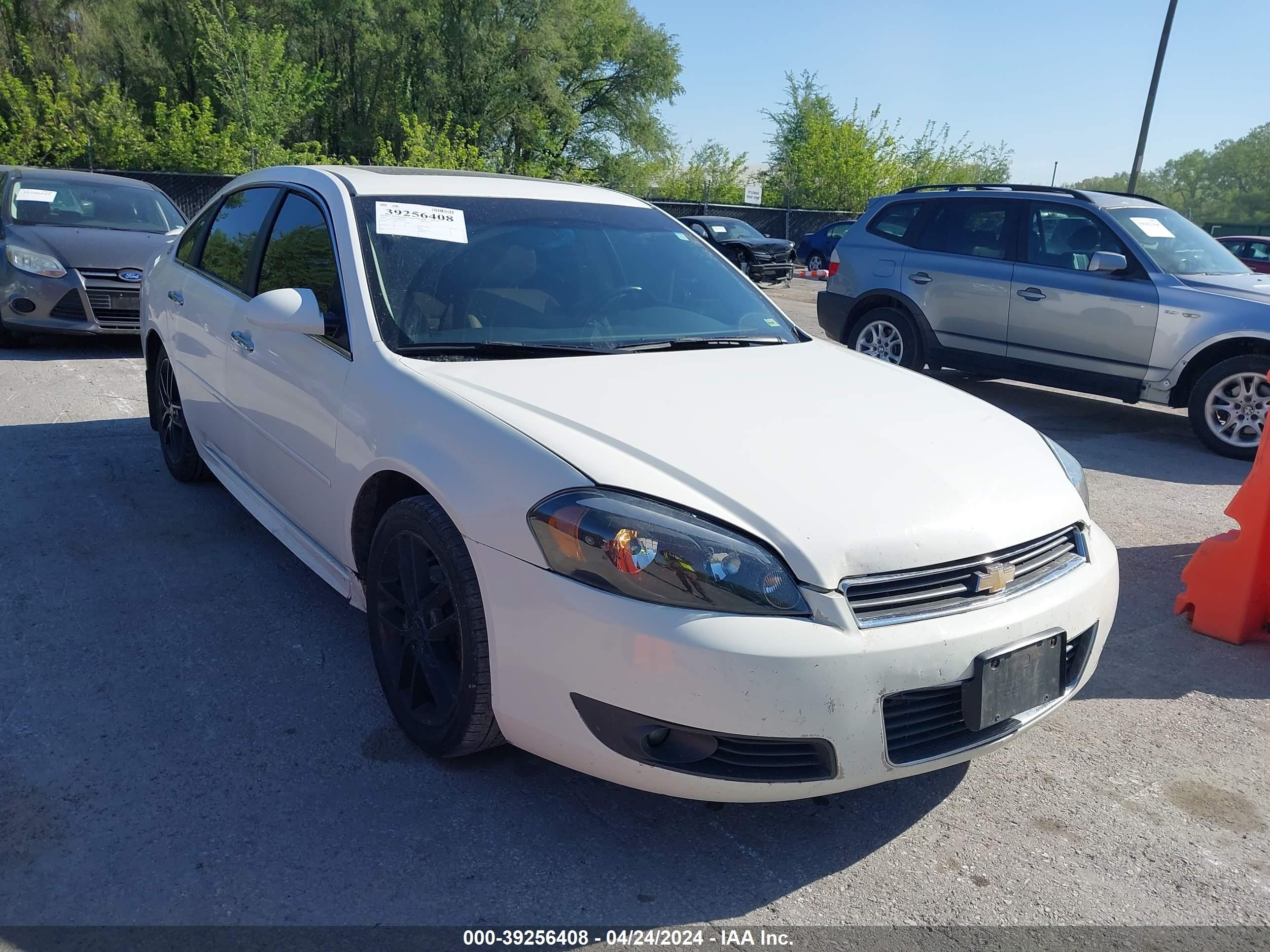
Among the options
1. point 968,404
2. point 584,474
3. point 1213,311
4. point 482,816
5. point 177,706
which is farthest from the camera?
point 1213,311

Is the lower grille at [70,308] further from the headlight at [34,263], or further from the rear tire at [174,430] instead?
the rear tire at [174,430]

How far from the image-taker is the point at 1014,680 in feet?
7.83

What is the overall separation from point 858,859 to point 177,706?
2055 millimetres

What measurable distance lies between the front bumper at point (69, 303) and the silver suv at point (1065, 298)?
631 cm

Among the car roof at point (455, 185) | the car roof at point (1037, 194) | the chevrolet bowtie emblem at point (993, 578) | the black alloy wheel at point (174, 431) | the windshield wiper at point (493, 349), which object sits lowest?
the black alloy wheel at point (174, 431)

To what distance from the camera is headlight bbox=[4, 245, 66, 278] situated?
8414mm

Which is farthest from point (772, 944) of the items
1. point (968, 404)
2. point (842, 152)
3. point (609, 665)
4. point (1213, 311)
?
point (842, 152)

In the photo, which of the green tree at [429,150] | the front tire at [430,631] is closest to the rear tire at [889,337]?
the front tire at [430,631]

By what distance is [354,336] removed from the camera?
3.14 meters

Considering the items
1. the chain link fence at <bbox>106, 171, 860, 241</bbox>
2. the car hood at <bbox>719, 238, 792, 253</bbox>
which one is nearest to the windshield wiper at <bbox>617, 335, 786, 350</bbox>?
the car hood at <bbox>719, 238, 792, 253</bbox>

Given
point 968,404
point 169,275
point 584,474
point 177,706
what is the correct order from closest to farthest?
1. point 584,474
2. point 177,706
3. point 968,404
4. point 169,275

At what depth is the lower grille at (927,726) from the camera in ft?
7.43

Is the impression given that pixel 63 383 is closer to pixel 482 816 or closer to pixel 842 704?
pixel 482 816

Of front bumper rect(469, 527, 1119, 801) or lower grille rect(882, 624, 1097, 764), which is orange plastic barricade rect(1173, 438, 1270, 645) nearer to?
front bumper rect(469, 527, 1119, 801)
